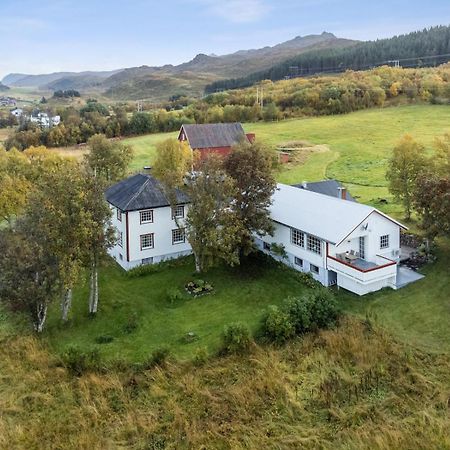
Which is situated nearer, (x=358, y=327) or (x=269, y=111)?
(x=358, y=327)

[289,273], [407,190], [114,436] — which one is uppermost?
[407,190]

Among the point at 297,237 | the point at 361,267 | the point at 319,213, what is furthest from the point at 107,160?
the point at 361,267

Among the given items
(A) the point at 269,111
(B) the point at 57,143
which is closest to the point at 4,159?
(B) the point at 57,143

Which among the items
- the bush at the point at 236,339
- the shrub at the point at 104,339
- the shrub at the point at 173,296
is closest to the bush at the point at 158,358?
the bush at the point at 236,339

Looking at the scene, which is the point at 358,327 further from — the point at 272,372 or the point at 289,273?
the point at 289,273

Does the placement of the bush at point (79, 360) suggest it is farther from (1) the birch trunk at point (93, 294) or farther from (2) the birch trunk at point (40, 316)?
(1) the birch trunk at point (93, 294)
